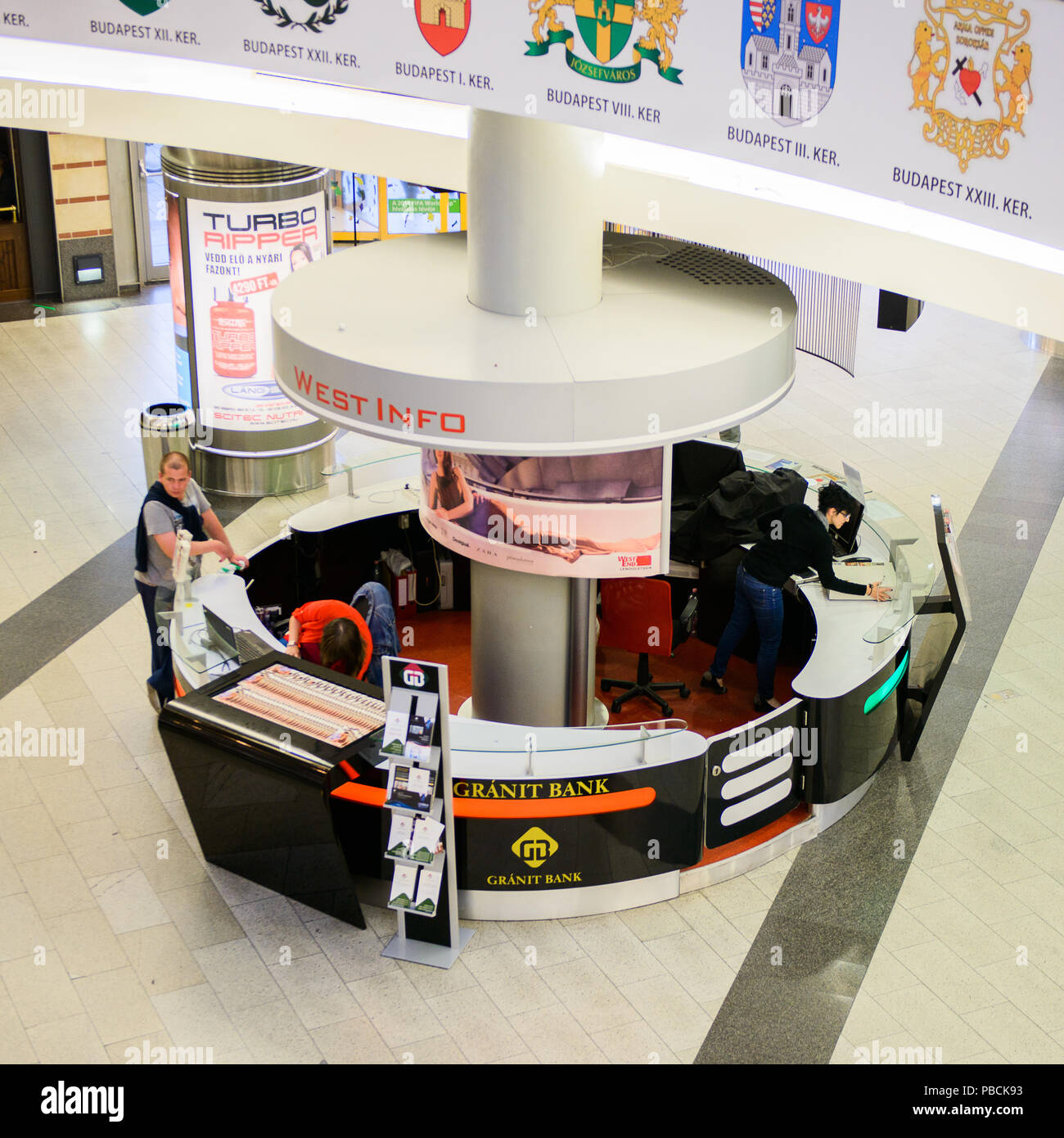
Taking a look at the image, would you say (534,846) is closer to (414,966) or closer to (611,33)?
(414,966)

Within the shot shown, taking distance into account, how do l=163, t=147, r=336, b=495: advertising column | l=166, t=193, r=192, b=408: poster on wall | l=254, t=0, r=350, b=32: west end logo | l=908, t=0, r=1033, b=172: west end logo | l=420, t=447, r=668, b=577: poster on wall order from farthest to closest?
l=166, t=193, r=192, b=408: poster on wall < l=163, t=147, r=336, b=495: advertising column < l=420, t=447, r=668, b=577: poster on wall < l=254, t=0, r=350, b=32: west end logo < l=908, t=0, r=1033, b=172: west end logo

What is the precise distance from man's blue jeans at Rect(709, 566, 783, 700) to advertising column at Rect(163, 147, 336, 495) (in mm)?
3480

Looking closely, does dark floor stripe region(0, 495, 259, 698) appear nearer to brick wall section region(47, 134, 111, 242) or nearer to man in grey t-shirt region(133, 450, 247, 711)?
man in grey t-shirt region(133, 450, 247, 711)

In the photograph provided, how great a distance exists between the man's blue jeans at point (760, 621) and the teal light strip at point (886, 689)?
657mm

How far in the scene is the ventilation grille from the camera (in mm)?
6750

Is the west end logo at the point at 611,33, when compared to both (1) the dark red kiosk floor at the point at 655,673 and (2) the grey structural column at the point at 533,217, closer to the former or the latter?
(2) the grey structural column at the point at 533,217

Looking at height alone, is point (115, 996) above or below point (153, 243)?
below

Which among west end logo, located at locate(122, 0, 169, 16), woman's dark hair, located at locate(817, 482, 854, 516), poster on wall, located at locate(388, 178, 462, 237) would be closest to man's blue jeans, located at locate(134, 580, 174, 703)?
west end logo, located at locate(122, 0, 169, 16)
